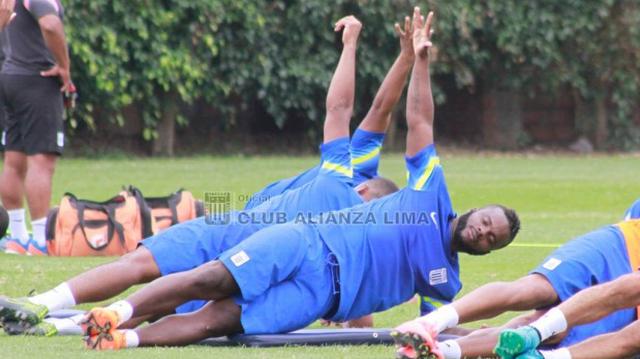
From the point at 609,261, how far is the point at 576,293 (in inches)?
14.4

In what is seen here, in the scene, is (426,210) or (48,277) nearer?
(426,210)

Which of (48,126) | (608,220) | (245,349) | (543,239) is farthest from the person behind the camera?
(608,220)

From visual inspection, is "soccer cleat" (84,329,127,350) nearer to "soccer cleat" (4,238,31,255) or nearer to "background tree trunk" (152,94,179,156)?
"soccer cleat" (4,238,31,255)

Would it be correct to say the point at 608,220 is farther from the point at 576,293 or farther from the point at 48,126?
the point at 576,293

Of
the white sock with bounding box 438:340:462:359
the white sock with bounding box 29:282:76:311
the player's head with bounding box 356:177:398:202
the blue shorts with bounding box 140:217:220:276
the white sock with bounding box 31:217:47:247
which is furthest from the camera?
the white sock with bounding box 31:217:47:247

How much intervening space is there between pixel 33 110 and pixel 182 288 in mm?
4816

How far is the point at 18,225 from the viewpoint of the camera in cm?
1191

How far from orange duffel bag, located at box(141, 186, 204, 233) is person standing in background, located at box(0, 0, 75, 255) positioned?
32.6 inches

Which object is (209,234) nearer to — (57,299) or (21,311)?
(57,299)

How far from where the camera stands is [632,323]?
6.89 m

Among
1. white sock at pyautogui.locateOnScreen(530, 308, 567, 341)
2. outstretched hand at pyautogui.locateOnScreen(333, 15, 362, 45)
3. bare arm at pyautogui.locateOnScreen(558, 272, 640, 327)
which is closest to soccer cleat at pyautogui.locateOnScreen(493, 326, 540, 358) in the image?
white sock at pyautogui.locateOnScreen(530, 308, 567, 341)

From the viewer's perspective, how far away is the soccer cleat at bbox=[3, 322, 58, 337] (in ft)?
24.8

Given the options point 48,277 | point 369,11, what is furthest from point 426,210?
point 369,11

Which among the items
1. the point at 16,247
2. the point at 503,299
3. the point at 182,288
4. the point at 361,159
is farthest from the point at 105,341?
the point at 16,247
